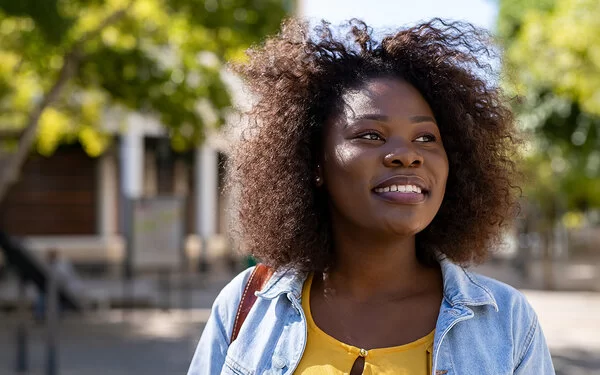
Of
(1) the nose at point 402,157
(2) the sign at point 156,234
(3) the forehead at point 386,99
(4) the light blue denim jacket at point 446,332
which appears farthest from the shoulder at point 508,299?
(2) the sign at point 156,234

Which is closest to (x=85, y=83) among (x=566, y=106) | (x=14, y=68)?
(x=14, y=68)

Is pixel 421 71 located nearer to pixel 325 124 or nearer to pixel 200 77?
pixel 325 124

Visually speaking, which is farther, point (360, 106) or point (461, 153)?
point (461, 153)

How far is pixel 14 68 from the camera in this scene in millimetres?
14812

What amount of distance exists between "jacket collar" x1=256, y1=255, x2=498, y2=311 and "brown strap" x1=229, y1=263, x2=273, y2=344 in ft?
0.10

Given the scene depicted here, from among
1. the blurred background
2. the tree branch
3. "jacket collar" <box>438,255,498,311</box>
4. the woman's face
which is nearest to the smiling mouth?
the woman's face

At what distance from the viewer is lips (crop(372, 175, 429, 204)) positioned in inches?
86.2

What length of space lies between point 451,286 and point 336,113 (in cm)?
53

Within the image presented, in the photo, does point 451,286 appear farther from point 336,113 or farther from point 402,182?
point 336,113

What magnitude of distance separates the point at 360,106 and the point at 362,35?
276mm

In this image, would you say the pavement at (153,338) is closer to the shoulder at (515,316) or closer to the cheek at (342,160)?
the cheek at (342,160)

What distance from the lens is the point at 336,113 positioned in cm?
238

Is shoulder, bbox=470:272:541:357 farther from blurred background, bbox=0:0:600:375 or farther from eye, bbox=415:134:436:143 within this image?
blurred background, bbox=0:0:600:375

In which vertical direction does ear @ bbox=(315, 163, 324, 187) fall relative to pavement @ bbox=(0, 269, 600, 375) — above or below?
above
